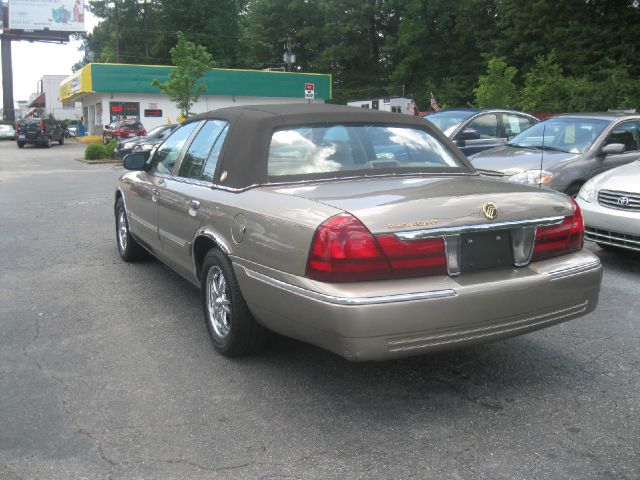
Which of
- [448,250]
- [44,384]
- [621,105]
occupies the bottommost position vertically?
[44,384]

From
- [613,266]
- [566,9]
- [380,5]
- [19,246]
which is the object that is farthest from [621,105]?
[380,5]

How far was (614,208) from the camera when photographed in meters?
6.75

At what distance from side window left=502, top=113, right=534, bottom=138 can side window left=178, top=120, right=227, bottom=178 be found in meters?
8.91

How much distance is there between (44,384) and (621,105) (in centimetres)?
2840

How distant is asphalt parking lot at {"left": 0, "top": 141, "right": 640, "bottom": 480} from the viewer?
9.98ft

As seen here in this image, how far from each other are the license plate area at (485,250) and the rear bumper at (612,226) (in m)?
3.44

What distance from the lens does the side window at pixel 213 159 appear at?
468 centimetres

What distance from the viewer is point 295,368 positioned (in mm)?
4219

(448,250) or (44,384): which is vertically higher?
(448,250)

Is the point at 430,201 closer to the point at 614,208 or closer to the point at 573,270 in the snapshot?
the point at 573,270

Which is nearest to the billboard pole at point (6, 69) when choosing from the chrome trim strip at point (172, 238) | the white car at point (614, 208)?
the chrome trim strip at point (172, 238)

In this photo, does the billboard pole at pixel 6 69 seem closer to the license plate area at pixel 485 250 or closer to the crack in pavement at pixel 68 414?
the crack in pavement at pixel 68 414

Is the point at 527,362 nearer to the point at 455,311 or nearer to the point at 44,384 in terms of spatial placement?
the point at 455,311

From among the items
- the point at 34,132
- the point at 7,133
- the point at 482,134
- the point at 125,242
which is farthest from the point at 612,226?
the point at 7,133
